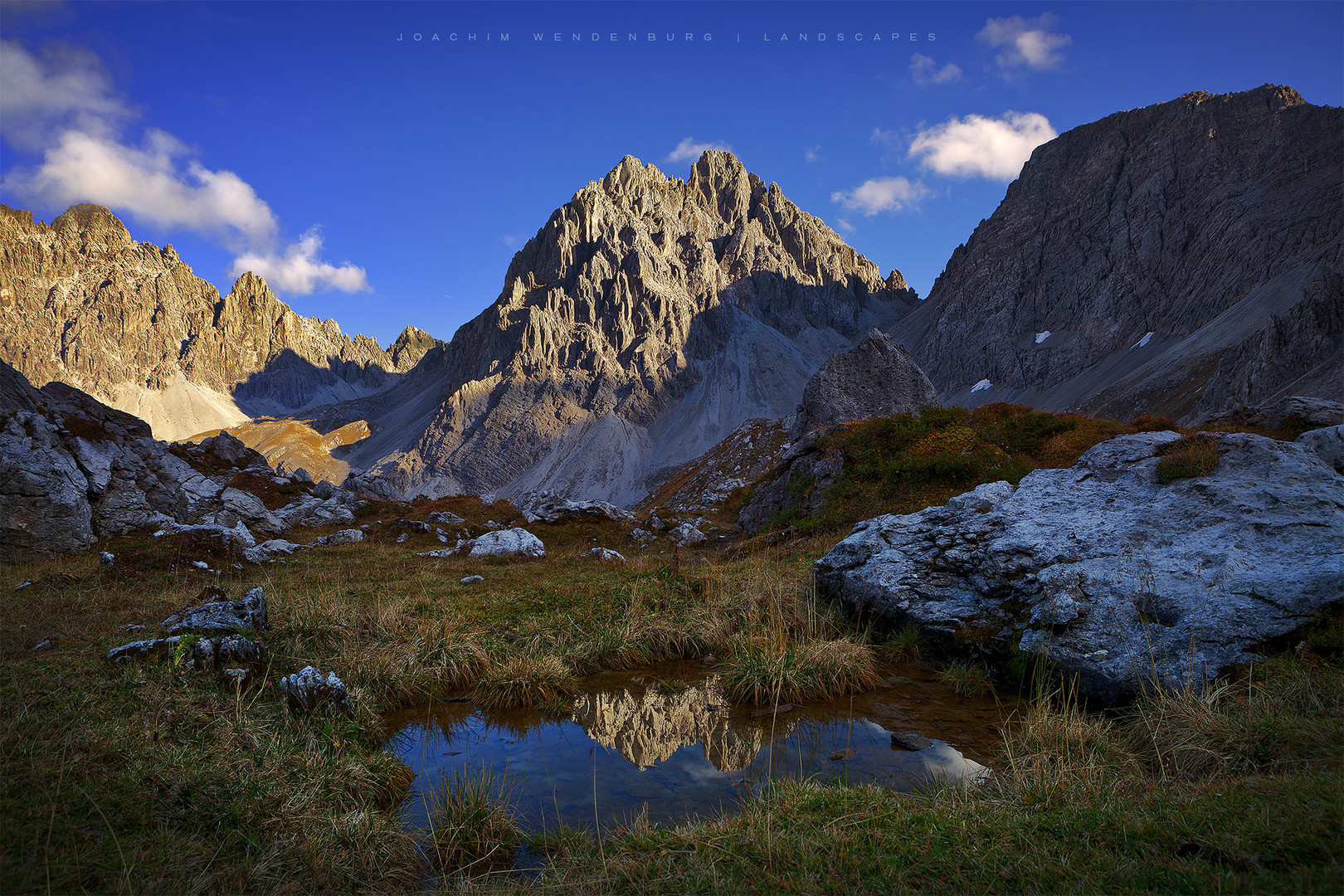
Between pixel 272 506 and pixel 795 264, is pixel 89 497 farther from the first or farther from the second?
pixel 795 264

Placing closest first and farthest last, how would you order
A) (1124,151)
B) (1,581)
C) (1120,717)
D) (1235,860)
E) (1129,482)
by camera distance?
(1235,860), (1120,717), (1129,482), (1,581), (1124,151)

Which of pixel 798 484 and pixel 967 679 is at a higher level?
pixel 798 484

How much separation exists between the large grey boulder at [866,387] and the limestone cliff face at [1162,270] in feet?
114

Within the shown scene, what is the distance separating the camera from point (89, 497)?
18391mm

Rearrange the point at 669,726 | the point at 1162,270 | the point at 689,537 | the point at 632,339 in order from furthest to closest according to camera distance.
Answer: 1. the point at 632,339
2. the point at 1162,270
3. the point at 689,537
4. the point at 669,726

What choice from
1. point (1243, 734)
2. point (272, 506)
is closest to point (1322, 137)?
point (1243, 734)

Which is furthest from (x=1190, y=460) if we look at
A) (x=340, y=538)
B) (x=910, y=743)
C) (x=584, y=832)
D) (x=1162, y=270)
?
(x=1162, y=270)

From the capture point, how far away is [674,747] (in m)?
6.75

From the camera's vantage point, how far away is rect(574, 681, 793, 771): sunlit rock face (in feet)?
21.5

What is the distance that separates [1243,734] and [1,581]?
19870 mm

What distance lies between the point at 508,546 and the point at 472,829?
1734 centimetres

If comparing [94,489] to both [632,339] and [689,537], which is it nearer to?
[689,537]

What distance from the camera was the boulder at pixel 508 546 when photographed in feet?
69.3

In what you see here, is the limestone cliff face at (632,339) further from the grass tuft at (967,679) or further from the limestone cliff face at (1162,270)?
the grass tuft at (967,679)
